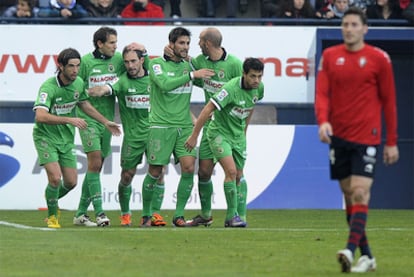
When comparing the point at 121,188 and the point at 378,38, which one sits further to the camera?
the point at 378,38

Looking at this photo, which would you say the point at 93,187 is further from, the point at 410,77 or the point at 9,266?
the point at 410,77

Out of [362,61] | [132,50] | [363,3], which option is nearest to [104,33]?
[132,50]

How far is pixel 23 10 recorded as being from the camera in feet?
73.1

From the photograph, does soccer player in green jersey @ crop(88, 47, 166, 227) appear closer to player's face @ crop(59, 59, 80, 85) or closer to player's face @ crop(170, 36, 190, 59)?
player's face @ crop(59, 59, 80, 85)

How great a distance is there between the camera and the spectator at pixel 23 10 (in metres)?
22.3

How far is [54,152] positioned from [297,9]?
8188 millimetres

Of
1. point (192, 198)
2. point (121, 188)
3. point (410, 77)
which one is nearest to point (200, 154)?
point (121, 188)

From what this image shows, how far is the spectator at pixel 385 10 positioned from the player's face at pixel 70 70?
883cm

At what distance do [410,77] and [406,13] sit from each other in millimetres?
1718

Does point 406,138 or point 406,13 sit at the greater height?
point 406,13

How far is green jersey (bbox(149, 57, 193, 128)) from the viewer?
15789 millimetres

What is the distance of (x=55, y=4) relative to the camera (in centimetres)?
2245

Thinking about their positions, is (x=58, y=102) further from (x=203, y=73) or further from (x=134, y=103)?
(x=203, y=73)

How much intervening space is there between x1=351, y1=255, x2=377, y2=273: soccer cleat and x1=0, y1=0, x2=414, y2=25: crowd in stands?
1228 centimetres
